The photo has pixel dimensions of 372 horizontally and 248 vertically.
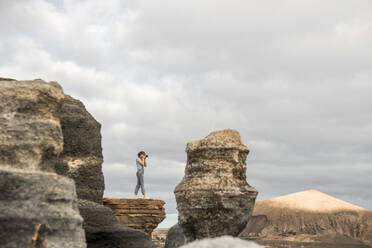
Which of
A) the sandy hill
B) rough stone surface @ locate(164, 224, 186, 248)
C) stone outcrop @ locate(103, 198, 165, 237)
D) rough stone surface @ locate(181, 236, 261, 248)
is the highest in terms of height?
the sandy hill

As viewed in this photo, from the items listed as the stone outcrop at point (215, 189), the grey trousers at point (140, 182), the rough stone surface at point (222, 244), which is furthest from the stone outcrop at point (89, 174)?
the grey trousers at point (140, 182)

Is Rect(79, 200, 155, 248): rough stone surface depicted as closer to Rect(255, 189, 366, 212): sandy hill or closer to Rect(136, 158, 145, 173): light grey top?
Rect(136, 158, 145, 173): light grey top

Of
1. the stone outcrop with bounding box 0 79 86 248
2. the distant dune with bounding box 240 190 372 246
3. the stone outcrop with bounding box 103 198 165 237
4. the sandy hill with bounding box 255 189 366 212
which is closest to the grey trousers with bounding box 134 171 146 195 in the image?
the stone outcrop with bounding box 103 198 165 237

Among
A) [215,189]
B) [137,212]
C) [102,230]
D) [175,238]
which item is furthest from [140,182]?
[215,189]

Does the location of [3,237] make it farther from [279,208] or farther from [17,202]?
[279,208]

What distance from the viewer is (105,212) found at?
11070 mm

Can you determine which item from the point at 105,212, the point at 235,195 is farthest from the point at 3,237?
the point at 235,195

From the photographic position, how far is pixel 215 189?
1048cm

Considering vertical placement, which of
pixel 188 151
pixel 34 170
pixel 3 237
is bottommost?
pixel 3 237

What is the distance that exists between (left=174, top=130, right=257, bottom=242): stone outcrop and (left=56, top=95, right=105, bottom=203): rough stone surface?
2.12 meters

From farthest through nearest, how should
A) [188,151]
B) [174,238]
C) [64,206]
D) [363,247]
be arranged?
[363,247], [174,238], [188,151], [64,206]

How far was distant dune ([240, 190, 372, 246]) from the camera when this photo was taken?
207ft

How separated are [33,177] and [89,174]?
4456 mm

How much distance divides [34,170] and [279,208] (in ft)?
222
